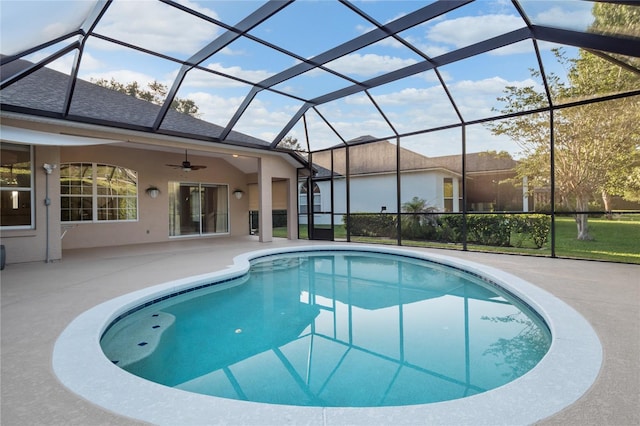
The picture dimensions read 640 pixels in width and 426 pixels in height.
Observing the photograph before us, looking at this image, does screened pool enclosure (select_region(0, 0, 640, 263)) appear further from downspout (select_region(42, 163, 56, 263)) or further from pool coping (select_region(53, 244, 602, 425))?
pool coping (select_region(53, 244, 602, 425))

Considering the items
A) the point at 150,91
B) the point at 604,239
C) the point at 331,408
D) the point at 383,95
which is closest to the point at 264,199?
the point at 150,91

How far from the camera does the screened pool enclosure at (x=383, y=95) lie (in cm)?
552

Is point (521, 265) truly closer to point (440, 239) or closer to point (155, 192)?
point (440, 239)

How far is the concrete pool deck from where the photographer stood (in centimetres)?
212

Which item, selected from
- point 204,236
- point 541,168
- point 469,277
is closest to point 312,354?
point 469,277

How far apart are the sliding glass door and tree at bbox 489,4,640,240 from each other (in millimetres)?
11604

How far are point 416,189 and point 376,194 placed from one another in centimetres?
189

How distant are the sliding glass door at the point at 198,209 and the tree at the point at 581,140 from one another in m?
11.6

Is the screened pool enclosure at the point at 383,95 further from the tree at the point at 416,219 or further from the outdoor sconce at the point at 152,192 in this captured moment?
the outdoor sconce at the point at 152,192

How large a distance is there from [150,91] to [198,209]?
7024 millimetres

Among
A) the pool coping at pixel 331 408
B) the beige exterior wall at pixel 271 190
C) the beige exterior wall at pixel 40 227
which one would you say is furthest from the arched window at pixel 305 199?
the pool coping at pixel 331 408

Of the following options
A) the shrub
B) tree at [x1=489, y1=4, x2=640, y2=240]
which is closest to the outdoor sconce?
the shrub

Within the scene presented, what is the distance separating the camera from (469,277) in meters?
6.84

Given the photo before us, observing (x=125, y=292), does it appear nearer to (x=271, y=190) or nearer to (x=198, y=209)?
(x=271, y=190)
